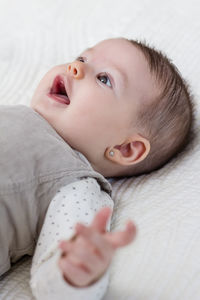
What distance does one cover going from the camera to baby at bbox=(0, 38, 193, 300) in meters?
0.89

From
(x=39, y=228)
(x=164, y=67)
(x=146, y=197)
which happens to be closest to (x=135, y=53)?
(x=164, y=67)

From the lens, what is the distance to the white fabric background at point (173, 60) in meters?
0.83

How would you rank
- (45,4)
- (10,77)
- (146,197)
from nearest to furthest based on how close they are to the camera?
(146,197)
(10,77)
(45,4)

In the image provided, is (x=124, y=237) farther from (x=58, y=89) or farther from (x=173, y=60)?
(x=173, y=60)

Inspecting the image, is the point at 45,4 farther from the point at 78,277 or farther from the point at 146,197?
the point at 78,277

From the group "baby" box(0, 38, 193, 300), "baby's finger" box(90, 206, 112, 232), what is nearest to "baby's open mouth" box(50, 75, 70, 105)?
"baby" box(0, 38, 193, 300)

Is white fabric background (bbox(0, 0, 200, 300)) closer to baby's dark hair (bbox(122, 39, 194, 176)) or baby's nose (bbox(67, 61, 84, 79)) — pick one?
baby's dark hair (bbox(122, 39, 194, 176))

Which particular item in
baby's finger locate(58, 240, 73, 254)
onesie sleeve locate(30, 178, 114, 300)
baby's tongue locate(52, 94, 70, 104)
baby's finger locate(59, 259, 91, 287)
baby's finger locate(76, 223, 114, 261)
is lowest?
onesie sleeve locate(30, 178, 114, 300)

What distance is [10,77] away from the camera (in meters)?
1.42

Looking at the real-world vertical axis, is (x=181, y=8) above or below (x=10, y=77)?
above

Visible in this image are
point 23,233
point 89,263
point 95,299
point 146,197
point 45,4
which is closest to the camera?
point 89,263

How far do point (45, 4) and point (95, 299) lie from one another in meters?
1.12

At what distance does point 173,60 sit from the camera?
137 cm

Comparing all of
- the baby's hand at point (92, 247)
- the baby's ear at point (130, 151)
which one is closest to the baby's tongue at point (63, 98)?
the baby's ear at point (130, 151)
